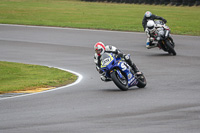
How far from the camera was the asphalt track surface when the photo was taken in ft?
26.3

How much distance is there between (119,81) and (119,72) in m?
0.23

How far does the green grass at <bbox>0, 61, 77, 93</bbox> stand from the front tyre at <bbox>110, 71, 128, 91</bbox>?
2325 millimetres

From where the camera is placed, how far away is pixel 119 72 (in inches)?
462

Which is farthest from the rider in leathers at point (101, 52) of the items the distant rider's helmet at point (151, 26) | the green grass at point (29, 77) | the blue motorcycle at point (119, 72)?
the distant rider's helmet at point (151, 26)

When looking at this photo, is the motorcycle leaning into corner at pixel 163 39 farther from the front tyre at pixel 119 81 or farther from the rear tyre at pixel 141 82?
the front tyre at pixel 119 81

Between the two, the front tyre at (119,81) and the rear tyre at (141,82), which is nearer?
the front tyre at (119,81)

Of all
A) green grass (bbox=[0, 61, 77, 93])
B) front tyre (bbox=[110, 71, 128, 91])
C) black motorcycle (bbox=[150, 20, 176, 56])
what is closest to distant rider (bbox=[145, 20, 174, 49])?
black motorcycle (bbox=[150, 20, 176, 56])

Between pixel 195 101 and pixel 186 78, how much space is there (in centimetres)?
352

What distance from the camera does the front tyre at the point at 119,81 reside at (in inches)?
454

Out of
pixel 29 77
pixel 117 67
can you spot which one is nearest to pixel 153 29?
pixel 29 77

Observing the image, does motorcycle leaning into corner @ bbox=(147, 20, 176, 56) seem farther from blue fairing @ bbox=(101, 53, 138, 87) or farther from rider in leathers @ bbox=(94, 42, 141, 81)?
blue fairing @ bbox=(101, 53, 138, 87)

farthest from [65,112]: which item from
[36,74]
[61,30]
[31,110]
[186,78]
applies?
[61,30]

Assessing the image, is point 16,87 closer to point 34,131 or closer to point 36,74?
point 36,74

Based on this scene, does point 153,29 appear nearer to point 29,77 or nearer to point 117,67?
point 29,77
